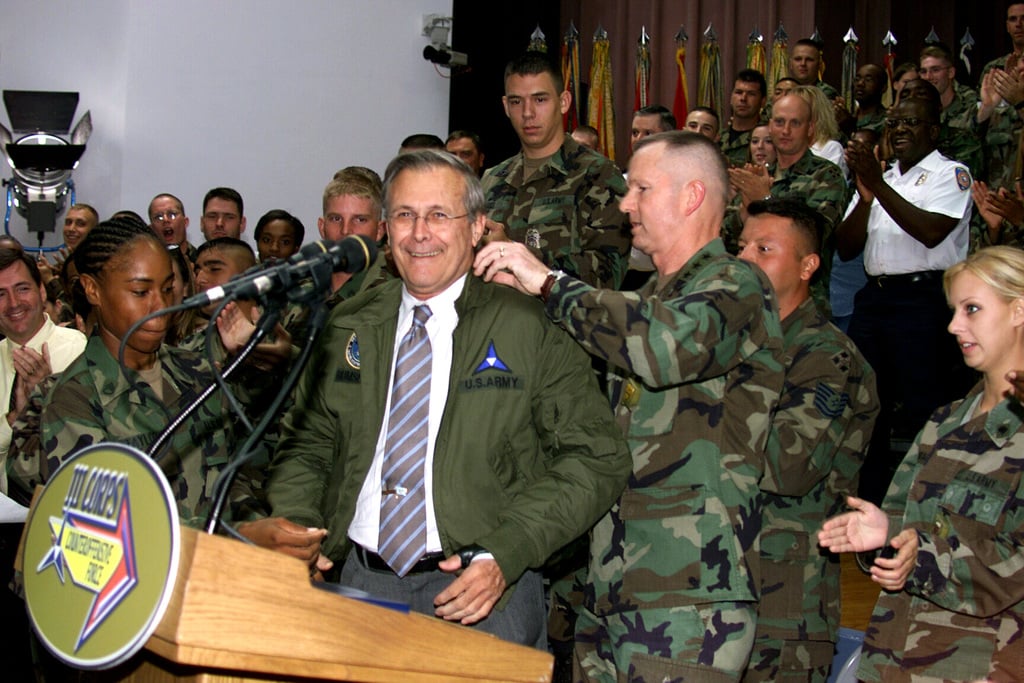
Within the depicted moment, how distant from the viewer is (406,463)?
246cm

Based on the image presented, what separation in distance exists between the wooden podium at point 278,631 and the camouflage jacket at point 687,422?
28.4 inches

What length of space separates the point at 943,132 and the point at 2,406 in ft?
16.0

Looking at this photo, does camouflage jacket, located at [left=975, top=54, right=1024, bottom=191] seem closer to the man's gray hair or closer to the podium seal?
the man's gray hair

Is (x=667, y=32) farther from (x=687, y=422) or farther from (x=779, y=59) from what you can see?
(x=687, y=422)

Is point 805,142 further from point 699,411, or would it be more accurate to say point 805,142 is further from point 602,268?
point 699,411

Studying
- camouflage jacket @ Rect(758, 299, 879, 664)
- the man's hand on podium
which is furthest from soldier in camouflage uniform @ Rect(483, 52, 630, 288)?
the man's hand on podium

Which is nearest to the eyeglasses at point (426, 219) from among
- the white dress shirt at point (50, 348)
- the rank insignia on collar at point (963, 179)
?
the white dress shirt at point (50, 348)

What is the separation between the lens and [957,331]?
106 inches

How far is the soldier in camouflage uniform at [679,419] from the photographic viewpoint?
236 cm

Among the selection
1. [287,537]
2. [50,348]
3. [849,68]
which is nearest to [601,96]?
[849,68]

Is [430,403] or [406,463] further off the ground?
[430,403]

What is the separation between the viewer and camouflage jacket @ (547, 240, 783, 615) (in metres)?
2.35

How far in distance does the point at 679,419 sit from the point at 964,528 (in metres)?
0.67

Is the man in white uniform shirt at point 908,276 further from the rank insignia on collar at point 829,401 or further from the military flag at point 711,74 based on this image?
the military flag at point 711,74
